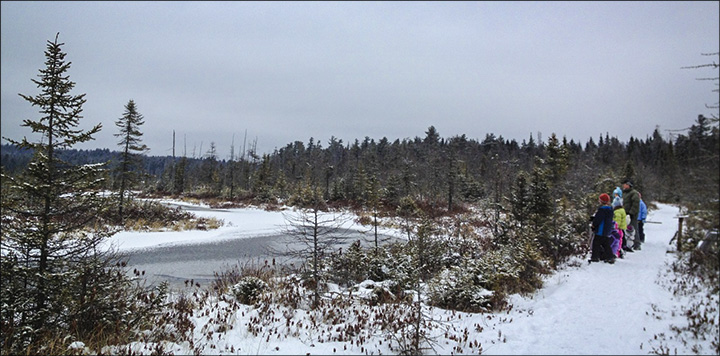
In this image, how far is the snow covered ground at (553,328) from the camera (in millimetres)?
4617

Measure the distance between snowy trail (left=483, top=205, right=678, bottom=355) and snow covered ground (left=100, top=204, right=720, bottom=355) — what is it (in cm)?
1

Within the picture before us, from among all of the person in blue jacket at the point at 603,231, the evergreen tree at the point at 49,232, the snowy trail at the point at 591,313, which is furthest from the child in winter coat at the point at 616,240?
the evergreen tree at the point at 49,232

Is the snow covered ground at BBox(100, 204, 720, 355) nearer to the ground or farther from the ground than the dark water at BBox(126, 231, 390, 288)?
farther from the ground

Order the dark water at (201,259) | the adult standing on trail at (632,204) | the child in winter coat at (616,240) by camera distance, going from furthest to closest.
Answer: the adult standing on trail at (632,204) → the child in winter coat at (616,240) → the dark water at (201,259)

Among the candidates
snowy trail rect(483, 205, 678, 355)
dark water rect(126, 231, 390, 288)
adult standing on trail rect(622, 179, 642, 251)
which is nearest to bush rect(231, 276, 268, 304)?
dark water rect(126, 231, 390, 288)

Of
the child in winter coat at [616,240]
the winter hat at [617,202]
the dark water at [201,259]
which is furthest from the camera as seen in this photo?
the winter hat at [617,202]

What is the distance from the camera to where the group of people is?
918cm

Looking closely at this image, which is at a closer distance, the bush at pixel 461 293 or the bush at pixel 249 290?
the bush at pixel 249 290

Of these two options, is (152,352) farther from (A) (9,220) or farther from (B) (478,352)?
(B) (478,352)

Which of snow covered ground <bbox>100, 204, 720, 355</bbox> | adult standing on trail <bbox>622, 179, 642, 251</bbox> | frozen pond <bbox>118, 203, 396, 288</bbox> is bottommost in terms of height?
frozen pond <bbox>118, 203, 396, 288</bbox>

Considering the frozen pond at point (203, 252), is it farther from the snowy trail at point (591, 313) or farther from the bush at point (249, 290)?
the snowy trail at point (591, 313)

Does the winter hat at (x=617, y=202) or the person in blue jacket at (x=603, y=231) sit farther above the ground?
the winter hat at (x=617, y=202)

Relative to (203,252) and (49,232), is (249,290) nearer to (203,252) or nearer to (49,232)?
(49,232)

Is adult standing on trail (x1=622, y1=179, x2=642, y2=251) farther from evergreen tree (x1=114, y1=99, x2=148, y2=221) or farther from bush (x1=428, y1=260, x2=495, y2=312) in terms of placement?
evergreen tree (x1=114, y1=99, x2=148, y2=221)
